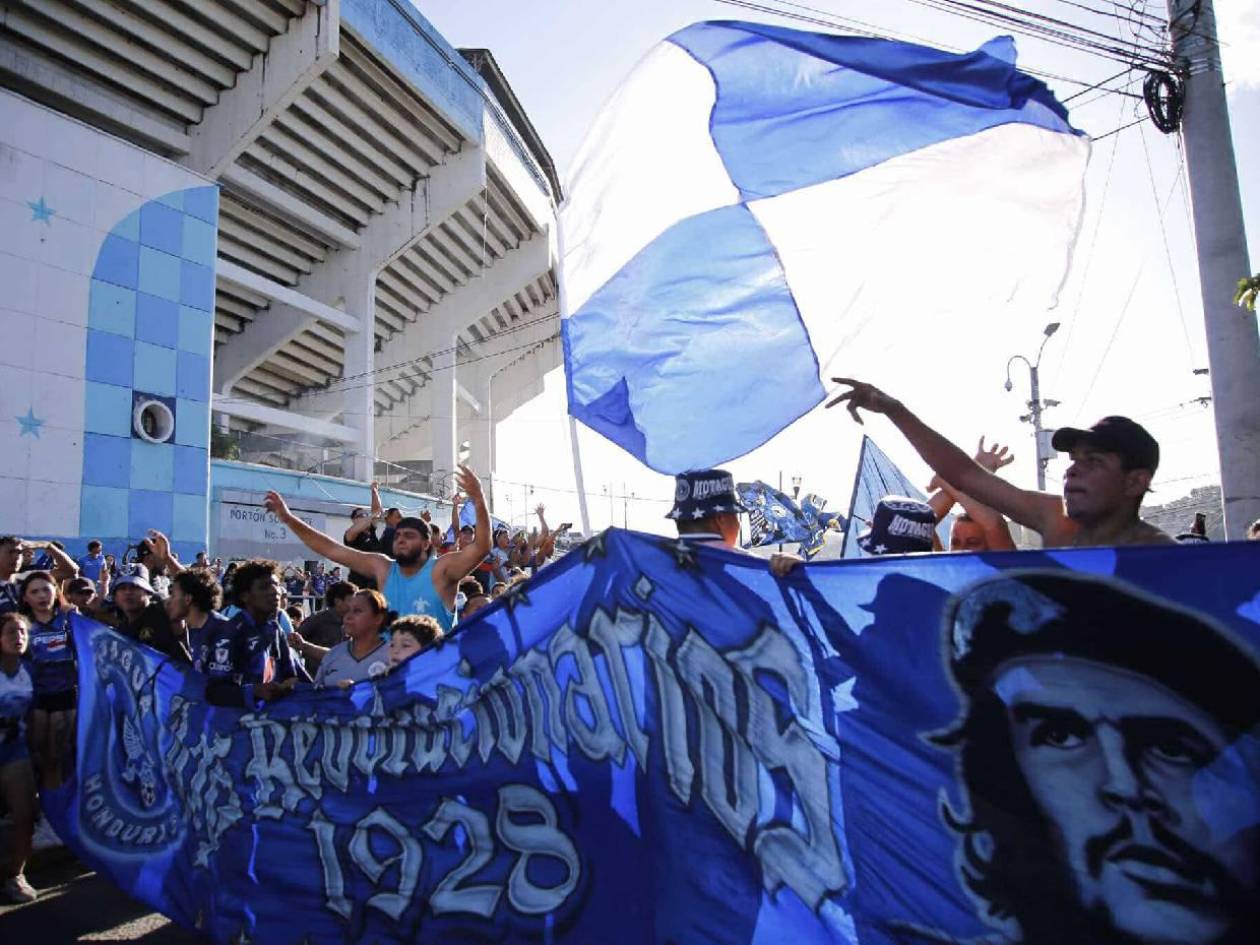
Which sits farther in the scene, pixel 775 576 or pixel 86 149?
pixel 86 149

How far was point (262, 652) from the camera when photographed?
473 cm

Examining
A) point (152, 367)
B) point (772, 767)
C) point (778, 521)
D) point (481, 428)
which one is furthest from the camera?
point (481, 428)

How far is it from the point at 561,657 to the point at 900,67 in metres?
2.50

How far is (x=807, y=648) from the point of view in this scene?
105 inches

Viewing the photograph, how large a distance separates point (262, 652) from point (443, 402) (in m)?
28.1

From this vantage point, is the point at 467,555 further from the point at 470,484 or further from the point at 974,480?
the point at 974,480

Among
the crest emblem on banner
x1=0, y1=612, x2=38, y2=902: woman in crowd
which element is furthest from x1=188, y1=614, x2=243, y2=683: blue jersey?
x1=0, y1=612, x2=38, y2=902: woman in crowd

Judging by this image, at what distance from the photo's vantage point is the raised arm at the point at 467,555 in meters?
4.70

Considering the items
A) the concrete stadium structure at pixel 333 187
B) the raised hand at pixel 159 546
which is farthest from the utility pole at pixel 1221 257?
the concrete stadium structure at pixel 333 187

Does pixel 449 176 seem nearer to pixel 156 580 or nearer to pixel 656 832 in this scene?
pixel 156 580

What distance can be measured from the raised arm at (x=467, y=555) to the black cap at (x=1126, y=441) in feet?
8.96

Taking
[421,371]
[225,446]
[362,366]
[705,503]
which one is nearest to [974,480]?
[705,503]

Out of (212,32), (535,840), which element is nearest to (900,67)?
(535,840)

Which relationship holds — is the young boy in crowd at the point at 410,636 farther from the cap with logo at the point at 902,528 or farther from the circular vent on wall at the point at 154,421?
the circular vent on wall at the point at 154,421
